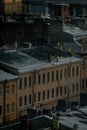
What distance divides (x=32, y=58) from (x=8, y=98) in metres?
9.59

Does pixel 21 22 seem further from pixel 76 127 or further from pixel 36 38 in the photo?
pixel 76 127

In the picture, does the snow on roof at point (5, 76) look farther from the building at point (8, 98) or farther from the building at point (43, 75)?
the building at point (43, 75)

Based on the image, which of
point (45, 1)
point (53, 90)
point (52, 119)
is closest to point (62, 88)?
point (53, 90)

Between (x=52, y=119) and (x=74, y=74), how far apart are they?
100ft

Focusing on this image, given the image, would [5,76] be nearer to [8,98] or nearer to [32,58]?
[8,98]

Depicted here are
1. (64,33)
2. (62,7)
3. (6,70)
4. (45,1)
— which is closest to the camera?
(6,70)

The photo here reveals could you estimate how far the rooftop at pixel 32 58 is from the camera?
7238 cm

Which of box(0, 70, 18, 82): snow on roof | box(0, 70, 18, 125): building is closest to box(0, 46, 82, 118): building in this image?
box(0, 70, 18, 125): building

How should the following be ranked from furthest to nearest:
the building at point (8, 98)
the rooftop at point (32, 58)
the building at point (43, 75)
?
the rooftop at point (32, 58)
the building at point (43, 75)
the building at point (8, 98)

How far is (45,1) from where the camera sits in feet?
379

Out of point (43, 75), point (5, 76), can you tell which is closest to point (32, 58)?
point (43, 75)

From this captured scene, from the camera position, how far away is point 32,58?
76375 millimetres

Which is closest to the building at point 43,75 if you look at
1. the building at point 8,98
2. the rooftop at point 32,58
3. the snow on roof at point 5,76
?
the rooftop at point 32,58

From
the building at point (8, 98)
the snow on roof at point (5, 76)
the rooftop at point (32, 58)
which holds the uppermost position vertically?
the rooftop at point (32, 58)
